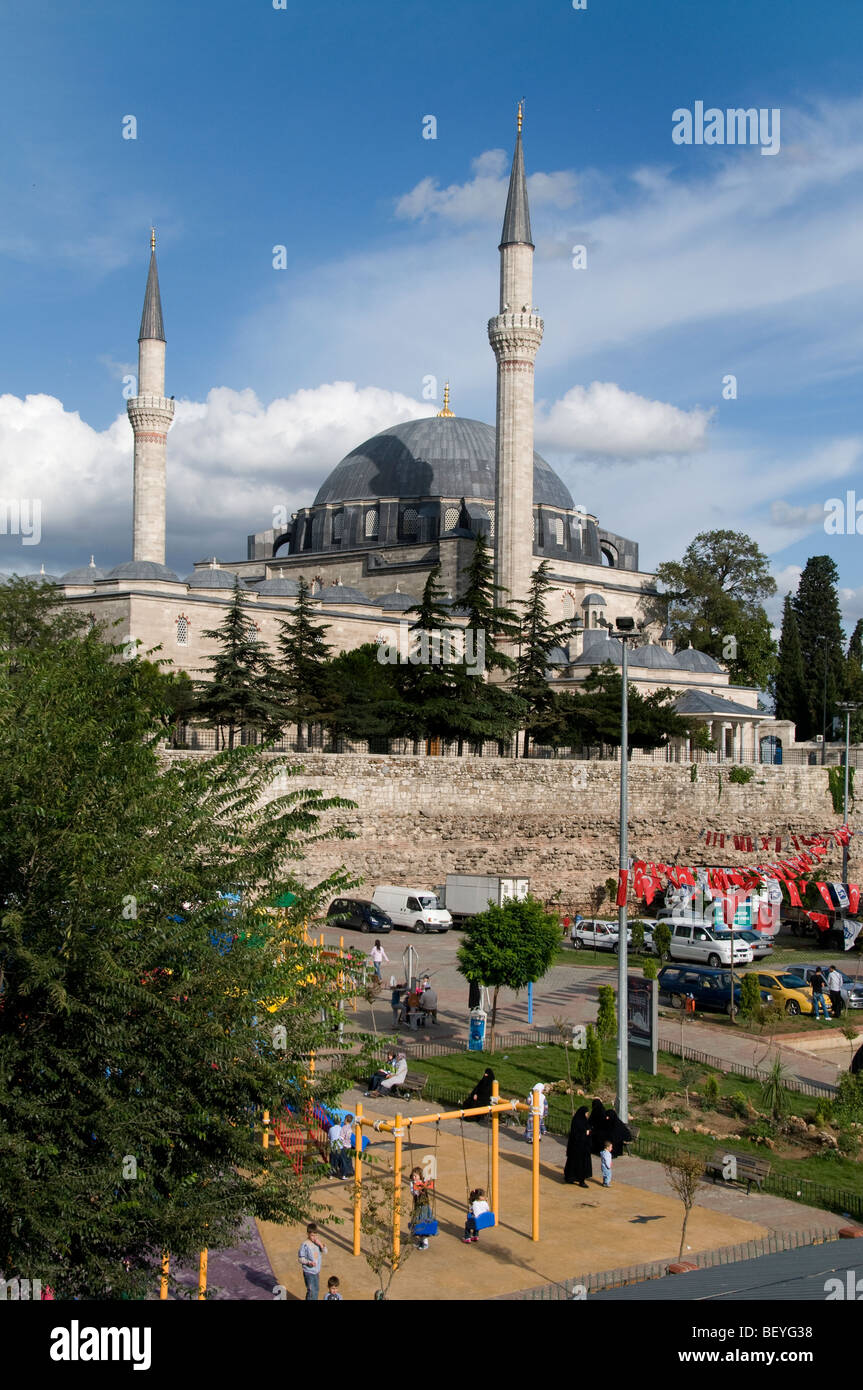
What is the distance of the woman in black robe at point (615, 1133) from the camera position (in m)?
11.1

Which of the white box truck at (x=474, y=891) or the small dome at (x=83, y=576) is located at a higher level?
the small dome at (x=83, y=576)

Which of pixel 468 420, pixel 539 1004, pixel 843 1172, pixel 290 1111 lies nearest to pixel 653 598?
pixel 468 420

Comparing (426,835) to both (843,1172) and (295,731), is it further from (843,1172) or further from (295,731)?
(843,1172)

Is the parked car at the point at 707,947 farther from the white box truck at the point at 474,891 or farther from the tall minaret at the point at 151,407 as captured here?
the tall minaret at the point at 151,407

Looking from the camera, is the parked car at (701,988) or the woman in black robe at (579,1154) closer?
the woman in black robe at (579,1154)

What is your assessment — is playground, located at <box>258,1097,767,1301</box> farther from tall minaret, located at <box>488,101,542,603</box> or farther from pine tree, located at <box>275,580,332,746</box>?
tall minaret, located at <box>488,101,542,603</box>

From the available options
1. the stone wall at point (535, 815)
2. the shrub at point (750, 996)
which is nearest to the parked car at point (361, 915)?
the stone wall at point (535, 815)

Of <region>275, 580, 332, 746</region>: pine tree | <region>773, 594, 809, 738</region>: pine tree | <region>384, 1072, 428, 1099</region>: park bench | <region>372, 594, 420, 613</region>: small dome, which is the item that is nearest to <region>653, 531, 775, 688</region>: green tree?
<region>773, 594, 809, 738</region>: pine tree

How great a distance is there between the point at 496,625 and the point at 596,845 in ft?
29.9

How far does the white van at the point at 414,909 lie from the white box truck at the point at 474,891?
1.40 ft

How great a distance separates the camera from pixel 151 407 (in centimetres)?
4109

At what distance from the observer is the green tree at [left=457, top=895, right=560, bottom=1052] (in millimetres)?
15773

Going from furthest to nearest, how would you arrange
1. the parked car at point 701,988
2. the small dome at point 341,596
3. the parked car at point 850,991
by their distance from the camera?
the small dome at point 341,596 < the parked car at point 850,991 < the parked car at point 701,988

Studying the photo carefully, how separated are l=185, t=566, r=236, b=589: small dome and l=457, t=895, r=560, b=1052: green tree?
106 ft
